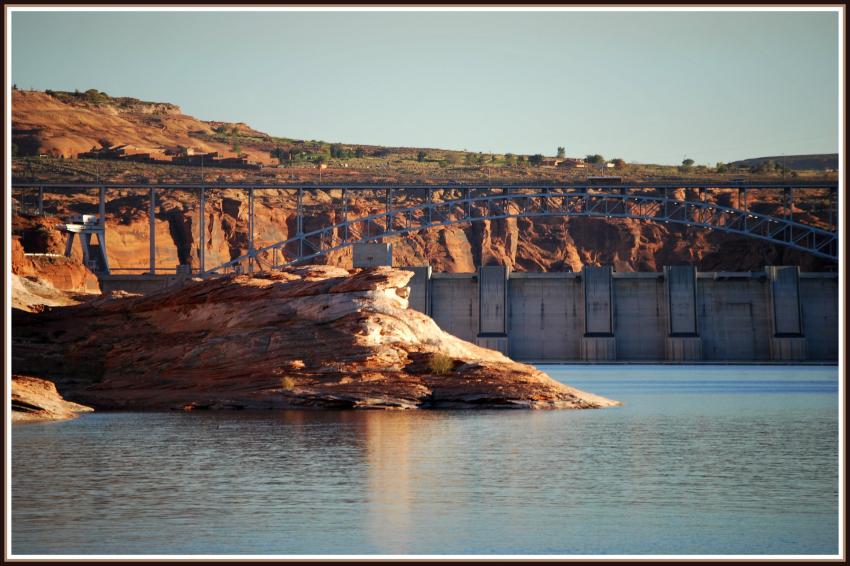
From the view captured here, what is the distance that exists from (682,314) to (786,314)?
223 inches

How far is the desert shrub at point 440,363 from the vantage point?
4081 centimetres

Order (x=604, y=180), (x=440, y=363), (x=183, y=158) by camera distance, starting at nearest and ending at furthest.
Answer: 1. (x=440, y=363)
2. (x=604, y=180)
3. (x=183, y=158)

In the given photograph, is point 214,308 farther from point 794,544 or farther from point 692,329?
point 692,329

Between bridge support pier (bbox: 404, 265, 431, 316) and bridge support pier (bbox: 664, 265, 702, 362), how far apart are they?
13.1 meters

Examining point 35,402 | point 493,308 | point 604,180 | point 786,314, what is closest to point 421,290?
point 493,308

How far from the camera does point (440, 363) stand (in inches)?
1612

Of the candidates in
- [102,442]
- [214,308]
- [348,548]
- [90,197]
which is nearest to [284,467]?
[102,442]

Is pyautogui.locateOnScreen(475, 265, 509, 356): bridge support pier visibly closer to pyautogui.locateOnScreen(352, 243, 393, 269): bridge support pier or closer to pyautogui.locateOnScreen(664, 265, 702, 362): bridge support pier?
pyautogui.locateOnScreen(352, 243, 393, 269): bridge support pier

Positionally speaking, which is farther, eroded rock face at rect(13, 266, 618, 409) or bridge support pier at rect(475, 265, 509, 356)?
bridge support pier at rect(475, 265, 509, 356)

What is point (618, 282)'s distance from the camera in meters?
79.5

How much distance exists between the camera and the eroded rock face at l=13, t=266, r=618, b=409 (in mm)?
40406

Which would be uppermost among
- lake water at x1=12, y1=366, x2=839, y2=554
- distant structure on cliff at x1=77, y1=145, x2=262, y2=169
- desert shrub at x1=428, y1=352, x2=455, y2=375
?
distant structure on cliff at x1=77, y1=145, x2=262, y2=169

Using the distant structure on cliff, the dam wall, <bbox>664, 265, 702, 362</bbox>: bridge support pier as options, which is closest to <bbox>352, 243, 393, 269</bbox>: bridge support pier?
the dam wall

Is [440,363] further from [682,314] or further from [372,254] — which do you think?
[682,314]
